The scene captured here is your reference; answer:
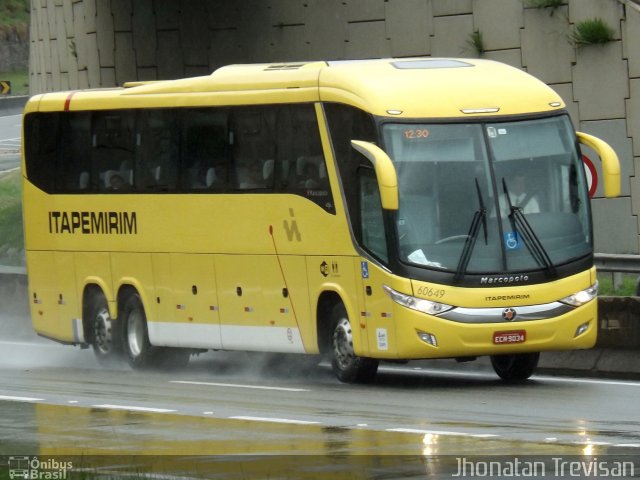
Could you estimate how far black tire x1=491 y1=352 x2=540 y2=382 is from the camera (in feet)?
61.5

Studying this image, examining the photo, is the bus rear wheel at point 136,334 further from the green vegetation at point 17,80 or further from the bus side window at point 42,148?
the green vegetation at point 17,80

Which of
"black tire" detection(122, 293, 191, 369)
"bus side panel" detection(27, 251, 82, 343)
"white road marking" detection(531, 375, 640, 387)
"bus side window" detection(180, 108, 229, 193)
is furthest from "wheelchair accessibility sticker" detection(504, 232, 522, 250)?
"bus side panel" detection(27, 251, 82, 343)

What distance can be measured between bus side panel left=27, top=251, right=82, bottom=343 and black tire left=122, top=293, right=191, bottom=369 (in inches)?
40.8

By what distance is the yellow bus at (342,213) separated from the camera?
17.5m

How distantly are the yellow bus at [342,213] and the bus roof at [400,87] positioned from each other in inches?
0.9

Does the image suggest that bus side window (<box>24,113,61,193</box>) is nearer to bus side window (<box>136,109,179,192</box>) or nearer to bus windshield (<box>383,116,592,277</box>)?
bus side window (<box>136,109,179,192</box>)

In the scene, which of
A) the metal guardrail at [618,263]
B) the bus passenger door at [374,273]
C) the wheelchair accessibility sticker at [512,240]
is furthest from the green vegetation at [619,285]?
the bus passenger door at [374,273]

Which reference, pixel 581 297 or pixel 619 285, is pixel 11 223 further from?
pixel 581 297

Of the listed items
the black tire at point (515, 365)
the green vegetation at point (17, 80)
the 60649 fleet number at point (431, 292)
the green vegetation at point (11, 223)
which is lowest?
the green vegetation at point (11, 223)

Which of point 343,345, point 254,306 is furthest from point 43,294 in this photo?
point 343,345

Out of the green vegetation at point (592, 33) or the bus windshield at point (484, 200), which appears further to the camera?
Answer: the green vegetation at point (592, 33)

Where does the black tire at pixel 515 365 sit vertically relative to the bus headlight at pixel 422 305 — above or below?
below

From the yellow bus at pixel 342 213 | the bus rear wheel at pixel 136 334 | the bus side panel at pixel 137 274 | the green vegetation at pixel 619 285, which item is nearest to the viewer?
the yellow bus at pixel 342 213

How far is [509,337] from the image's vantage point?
56.9 ft
